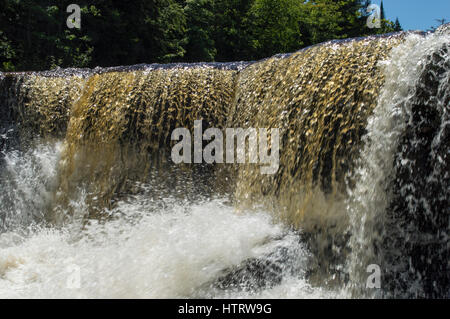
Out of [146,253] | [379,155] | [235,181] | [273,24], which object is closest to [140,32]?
[273,24]

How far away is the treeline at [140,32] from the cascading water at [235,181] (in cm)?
696

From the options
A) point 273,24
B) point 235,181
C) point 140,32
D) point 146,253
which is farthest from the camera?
point 273,24

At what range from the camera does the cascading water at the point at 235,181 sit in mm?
2830

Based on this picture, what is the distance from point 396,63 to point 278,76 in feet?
4.33

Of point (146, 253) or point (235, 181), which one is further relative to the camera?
point (235, 181)

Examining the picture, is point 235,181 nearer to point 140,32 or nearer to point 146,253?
point 146,253

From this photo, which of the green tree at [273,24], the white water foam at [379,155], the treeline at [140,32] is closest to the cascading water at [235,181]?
the white water foam at [379,155]

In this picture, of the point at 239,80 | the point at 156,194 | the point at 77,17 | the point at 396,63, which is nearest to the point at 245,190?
the point at 156,194

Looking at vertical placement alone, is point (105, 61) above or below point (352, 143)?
above

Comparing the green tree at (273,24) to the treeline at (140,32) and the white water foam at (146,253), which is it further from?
the white water foam at (146,253)

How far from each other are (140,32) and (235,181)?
34.7 feet

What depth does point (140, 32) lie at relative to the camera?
13.4 meters

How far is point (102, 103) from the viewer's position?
4918 mm

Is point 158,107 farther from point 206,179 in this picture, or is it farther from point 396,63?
point 396,63
